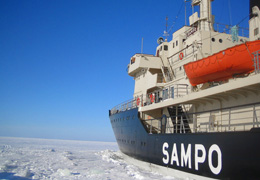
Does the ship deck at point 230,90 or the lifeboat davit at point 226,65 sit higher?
the lifeboat davit at point 226,65

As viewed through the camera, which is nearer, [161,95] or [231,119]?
[231,119]

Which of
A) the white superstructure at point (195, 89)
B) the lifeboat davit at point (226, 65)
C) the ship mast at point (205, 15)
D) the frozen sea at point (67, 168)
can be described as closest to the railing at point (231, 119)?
the white superstructure at point (195, 89)

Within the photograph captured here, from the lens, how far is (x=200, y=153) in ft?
28.4

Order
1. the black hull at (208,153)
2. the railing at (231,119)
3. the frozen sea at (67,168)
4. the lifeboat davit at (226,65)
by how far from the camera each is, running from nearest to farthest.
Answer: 1. the black hull at (208,153)
2. the railing at (231,119)
3. the lifeboat davit at (226,65)
4. the frozen sea at (67,168)

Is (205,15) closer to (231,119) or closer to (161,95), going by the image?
(161,95)

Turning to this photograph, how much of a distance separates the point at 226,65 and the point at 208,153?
11.3 feet

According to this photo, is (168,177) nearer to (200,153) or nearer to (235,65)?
(200,153)

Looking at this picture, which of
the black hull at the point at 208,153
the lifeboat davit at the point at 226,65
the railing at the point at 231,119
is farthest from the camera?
the lifeboat davit at the point at 226,65

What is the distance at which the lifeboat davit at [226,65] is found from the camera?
8.23 m

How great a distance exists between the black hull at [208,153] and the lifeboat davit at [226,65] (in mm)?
2553

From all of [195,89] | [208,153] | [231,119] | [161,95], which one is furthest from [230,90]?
[161,95]

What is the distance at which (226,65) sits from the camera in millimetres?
8820

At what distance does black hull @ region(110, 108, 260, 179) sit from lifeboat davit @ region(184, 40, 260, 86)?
2553 millimetres

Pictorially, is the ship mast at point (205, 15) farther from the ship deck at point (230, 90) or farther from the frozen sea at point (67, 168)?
the frozen sea at point (67, 168)
